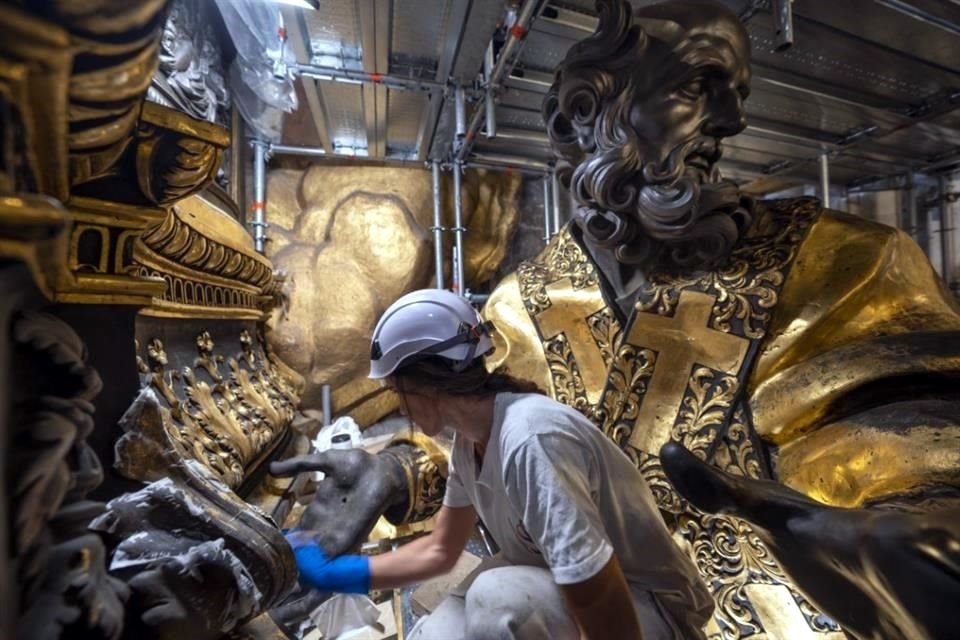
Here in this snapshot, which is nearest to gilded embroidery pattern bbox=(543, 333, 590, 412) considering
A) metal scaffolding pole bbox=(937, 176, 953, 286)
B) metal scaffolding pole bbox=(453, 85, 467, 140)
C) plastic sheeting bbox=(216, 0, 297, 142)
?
metal scaffolding pole bbox=(453, 85, 467, 140)

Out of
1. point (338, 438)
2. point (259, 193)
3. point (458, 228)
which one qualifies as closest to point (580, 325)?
point (338, 438)

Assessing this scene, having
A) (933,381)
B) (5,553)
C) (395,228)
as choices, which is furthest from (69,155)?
(395,228)

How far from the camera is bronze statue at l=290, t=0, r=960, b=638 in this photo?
655mm

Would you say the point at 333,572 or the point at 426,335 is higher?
the point at 426,335

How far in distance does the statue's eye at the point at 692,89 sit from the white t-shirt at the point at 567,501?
71 cm

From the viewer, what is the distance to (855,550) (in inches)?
15.2

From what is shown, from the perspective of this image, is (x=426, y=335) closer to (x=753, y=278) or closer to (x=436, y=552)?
(x=436, y=552)

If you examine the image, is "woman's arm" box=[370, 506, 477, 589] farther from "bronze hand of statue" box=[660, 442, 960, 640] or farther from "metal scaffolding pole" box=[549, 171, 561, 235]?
"metal scaffolding pole" box=[549, 171, 561, 235]

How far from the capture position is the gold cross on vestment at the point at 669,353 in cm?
95

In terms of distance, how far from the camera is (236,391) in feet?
4.46

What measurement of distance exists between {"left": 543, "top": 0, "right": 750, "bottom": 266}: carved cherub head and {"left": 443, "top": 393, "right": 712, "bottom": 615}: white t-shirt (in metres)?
0.48

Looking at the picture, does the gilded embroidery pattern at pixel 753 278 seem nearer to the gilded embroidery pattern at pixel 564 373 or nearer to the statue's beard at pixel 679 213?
the statue's beard at pixel 679 213

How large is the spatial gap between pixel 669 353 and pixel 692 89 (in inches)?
21.8

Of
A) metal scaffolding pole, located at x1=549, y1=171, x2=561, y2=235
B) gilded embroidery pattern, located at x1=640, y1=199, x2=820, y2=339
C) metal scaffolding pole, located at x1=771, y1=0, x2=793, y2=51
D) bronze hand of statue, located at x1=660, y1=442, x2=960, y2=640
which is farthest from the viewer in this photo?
metal scaffolding pole, located at x1=549, y1=171, x2=561, y2=235
